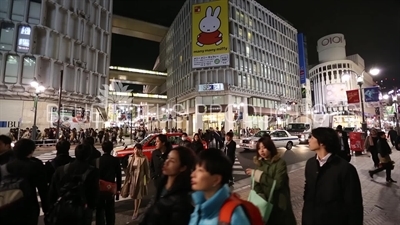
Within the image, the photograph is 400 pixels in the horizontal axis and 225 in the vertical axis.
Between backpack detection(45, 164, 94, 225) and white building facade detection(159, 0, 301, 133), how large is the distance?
135 ft

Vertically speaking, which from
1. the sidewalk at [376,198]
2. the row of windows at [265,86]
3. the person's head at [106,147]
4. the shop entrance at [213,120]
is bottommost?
the sidewalk at [376,198]

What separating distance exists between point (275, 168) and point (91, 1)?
4198 cm

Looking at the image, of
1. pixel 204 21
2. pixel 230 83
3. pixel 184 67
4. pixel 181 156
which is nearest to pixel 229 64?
pixel 230 83

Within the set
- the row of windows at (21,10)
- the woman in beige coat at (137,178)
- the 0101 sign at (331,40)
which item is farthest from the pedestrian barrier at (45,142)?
the 0101 sign at (331,40)

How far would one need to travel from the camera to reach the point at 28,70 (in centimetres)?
2789

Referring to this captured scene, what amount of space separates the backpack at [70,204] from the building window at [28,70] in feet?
105

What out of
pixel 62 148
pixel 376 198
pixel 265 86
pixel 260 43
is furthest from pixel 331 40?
pixel 62 148

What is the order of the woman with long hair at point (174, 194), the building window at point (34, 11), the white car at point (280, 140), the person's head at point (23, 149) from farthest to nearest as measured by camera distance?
the building window at point (34, 11)
the white car at point (280, 140)
the person's head at point (23, 149)
the woman with long hair at point (174, 194)

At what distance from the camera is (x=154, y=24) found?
6456 centimetres

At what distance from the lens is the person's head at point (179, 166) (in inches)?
82.4

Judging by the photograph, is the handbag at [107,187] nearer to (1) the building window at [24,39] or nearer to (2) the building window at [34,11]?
(1) the building window at [24,39]

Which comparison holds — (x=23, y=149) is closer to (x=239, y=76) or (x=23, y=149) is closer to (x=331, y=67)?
(x=239, y=76)

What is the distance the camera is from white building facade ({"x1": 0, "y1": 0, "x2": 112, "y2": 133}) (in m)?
27.0

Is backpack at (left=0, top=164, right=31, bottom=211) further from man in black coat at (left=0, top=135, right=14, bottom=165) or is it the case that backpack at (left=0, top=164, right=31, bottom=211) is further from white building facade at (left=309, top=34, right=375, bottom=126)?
white building facade at (left=309, top=34, right=375, bottom=126)
